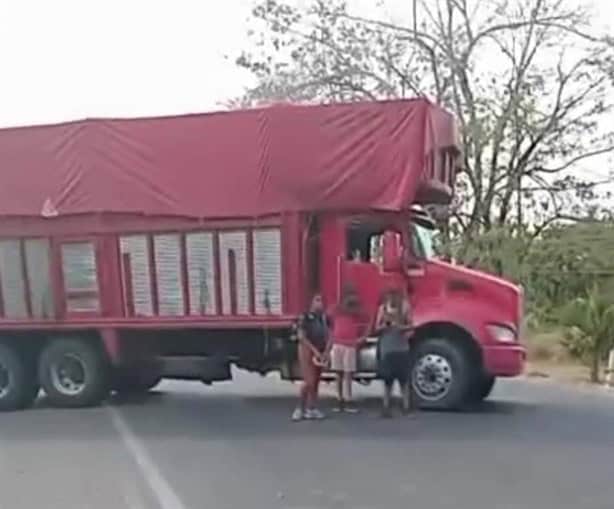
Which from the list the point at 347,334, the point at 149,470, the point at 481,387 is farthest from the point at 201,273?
the point at 149,470

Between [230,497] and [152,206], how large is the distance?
7803 millimetres

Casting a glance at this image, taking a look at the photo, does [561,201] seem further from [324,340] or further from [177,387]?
[324,340]

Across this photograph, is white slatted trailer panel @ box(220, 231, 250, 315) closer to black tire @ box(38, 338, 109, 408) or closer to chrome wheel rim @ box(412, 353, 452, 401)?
black tire @ box(38, 338, 109, 408)

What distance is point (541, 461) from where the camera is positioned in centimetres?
1345

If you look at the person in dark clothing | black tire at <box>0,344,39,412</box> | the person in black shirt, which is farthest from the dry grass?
black tire at <box>0,344,39,412</box>

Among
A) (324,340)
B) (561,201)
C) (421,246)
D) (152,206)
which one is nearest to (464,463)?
(324,340)

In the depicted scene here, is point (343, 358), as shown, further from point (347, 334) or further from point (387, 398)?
point (387, 398)

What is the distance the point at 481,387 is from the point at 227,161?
4184mm

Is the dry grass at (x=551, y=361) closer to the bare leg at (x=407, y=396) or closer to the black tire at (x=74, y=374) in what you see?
the bare leg at (x=407, y=396)

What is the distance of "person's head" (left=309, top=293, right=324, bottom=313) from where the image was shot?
1722cm

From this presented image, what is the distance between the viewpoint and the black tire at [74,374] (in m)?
19.2

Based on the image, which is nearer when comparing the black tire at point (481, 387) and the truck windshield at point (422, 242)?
the black tire at point (481, 387)

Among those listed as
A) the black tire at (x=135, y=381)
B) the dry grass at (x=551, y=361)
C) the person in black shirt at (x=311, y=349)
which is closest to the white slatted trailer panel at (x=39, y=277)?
the black tire at (x=135, y=381)

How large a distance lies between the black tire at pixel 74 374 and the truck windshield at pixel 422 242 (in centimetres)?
430
